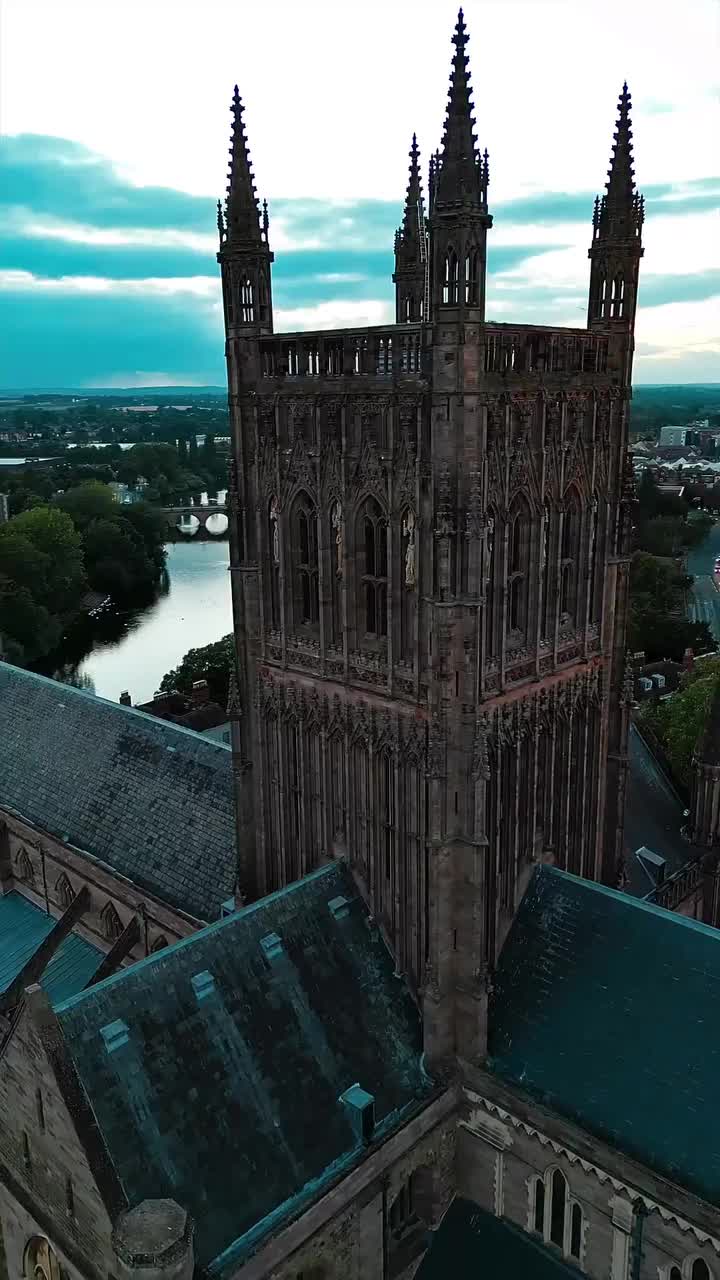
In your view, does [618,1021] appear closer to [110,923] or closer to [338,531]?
[338,531]

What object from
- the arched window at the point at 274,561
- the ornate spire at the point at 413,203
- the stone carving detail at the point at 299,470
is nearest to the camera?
the stone carving detail at the point at 299,470

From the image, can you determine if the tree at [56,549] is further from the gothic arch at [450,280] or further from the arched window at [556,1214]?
the arched window at [556,1214]

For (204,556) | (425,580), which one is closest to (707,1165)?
(425,580)

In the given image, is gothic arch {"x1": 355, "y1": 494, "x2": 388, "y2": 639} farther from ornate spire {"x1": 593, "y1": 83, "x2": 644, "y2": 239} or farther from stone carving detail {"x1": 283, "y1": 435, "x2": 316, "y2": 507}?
ornate spire {"x1": 593, "y1": 83, "x2": 644, "y2": 239}

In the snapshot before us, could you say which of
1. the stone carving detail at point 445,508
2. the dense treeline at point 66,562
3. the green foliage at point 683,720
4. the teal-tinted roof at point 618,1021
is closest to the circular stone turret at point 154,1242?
the teal-tinted roof at point 618,1021

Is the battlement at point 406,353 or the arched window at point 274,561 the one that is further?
the arched window at point 274,561

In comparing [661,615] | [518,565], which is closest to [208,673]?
[661,615]
